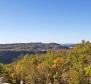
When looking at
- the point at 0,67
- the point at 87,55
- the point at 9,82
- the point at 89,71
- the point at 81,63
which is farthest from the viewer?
the point at 0,67

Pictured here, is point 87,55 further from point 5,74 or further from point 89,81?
point 5,74

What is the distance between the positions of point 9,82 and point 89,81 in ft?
116

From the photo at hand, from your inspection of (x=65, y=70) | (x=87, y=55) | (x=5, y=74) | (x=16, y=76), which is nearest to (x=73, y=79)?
(x=65, y=70)

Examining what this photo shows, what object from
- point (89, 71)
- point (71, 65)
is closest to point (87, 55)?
point (71, 65)

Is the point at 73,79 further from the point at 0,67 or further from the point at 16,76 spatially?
the point at 0,67

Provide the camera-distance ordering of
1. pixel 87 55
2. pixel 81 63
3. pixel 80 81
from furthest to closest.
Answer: pixel 87 55, pixel 81 63, pixel 80 81

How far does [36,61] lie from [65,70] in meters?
17.2

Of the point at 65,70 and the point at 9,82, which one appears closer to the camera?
the point at 65,70

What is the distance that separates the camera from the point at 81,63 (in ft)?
257

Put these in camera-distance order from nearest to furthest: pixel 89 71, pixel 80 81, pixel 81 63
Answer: pixel 80 81 < pixel 89 71 < pixel 81 63

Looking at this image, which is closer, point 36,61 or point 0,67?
point 36,61

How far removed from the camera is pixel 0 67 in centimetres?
10038

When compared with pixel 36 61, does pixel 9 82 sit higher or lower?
lower

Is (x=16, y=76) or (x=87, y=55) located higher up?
(x=87, y=55)
